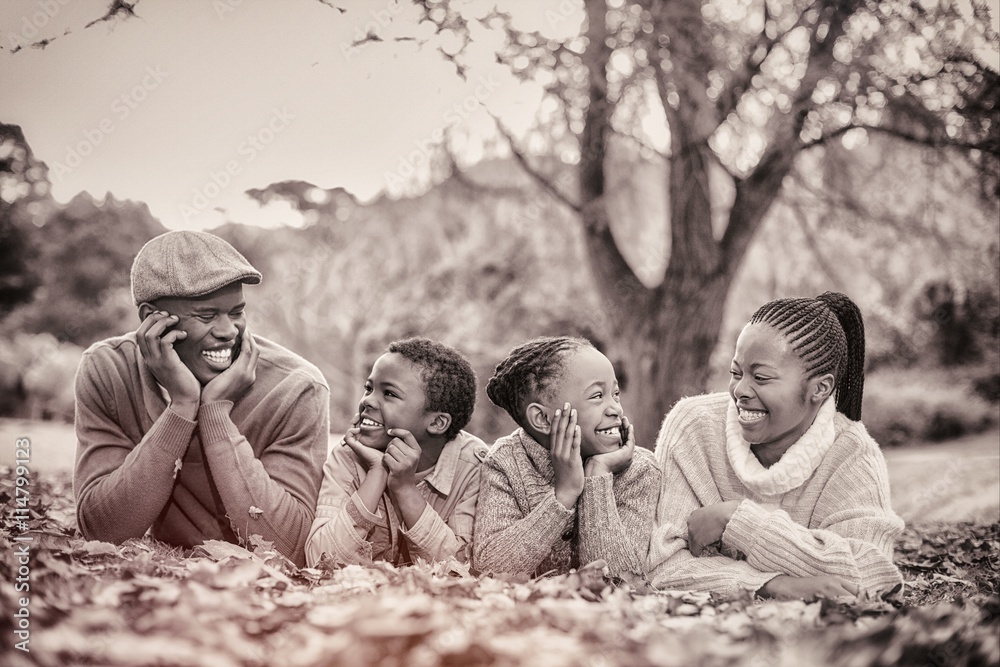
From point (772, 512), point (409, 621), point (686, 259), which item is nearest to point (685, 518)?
point (772, 512)

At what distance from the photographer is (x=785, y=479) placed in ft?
12.1

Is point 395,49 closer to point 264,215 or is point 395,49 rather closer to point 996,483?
point 264,215

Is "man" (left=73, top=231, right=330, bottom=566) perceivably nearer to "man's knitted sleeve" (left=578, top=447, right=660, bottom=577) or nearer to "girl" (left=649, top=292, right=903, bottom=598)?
"man's knitted sleeve" (left=578, top=447, right=660, bottom=577)

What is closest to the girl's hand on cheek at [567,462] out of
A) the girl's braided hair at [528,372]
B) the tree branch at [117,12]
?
the girl's braided hair at [528,372]

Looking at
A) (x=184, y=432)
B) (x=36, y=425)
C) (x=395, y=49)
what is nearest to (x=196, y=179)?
(x=395, y=49)

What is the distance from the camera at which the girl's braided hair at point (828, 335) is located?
3715mm

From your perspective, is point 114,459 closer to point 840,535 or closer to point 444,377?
point 444,377

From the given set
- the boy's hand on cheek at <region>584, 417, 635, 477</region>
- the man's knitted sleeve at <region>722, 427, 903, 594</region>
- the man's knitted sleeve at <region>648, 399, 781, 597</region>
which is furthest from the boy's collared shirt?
the man's knitted sleeve at <region>722, 427, 903, 594</region>

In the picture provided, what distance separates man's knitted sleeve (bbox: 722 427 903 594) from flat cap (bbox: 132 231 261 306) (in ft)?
7.92

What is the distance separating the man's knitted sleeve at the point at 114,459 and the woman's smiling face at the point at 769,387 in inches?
93.0

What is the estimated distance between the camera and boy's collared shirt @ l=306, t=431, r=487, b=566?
11.9 feet

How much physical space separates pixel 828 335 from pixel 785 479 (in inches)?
25.7

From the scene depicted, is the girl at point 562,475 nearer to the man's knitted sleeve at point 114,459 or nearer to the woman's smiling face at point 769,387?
the woman's smiling face at point 769,387

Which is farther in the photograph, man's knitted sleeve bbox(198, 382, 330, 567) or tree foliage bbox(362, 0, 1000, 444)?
tree foliage bbox(362, 0, 1000, 444)
